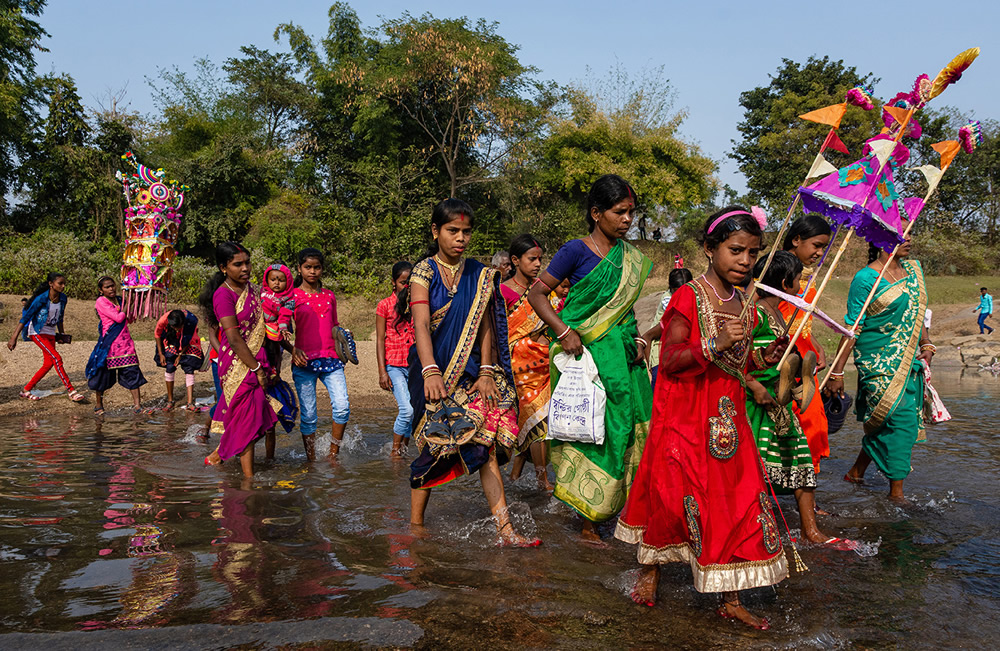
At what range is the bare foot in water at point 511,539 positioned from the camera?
4055 mm

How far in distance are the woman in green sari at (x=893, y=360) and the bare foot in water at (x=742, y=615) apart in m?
2.58

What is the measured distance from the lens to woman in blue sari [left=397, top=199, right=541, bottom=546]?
4.06m

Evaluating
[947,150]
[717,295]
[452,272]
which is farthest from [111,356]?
[947,150]

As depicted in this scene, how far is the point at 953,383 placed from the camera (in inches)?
509

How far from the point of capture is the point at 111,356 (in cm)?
954

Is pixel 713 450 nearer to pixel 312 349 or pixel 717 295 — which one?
pixel 717 295

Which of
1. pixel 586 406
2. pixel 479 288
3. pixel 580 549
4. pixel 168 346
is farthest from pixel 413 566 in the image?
pixel 168 346

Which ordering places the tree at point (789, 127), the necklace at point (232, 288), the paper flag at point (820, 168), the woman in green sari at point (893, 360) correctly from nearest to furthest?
the paper flag at point (820, 168), the woman in green sari at point (893, 360), the necklace at point (232, 288), the tree at point (789, 127)

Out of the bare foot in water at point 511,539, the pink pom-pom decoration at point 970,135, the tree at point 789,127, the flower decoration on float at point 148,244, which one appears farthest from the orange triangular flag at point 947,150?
the tree at point 789,127

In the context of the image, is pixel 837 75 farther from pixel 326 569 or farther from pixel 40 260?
pixel 326 569

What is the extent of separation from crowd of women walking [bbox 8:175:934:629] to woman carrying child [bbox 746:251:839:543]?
0.01m

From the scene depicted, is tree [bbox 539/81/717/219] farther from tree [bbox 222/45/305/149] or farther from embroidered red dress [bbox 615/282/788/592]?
embroidered red dress [bbox 615/282/788/592]

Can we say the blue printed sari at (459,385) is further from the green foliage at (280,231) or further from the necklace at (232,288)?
the green foliage at (280,231)

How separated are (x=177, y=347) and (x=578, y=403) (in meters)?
7.39
